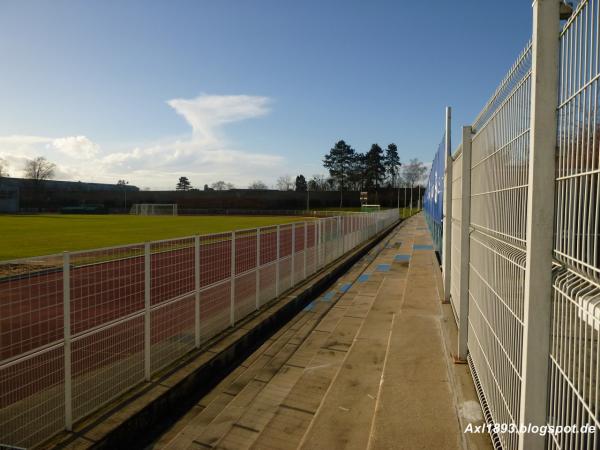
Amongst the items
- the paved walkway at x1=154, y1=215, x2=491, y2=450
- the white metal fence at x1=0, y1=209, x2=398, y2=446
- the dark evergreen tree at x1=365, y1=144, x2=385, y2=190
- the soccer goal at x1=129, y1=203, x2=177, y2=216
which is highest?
the dark evergreen tree at x1=365, y1=144, x2=385, y2=190

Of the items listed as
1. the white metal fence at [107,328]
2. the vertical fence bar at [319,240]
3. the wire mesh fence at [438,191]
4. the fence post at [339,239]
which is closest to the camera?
the white metal fence at [107,328]

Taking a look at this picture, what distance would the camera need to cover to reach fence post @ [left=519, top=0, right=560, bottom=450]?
207 cm

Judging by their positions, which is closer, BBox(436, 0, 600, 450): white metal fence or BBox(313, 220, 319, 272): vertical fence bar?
BBox(436, 0, 600, 450): white metal fence

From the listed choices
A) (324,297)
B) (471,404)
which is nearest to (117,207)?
(324,297)

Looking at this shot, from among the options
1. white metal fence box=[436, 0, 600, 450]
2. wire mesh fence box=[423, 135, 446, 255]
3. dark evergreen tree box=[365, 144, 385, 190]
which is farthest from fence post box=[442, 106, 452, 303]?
dark evergreen tree box=[365, 144, 385, 190]

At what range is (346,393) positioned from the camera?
4.58 metres

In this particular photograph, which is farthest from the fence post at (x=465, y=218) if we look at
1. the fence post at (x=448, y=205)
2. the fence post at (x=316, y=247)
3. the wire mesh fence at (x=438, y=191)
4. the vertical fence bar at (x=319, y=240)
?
the vertical fence bar at (x=319, y=240)

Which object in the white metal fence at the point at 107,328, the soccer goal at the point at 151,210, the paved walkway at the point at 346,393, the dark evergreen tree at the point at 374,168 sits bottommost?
the paved walkway at the point at 346,393

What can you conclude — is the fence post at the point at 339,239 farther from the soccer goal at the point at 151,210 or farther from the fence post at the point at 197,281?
the soccer goal at the point at 151,210

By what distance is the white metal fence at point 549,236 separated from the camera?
63.6 inches

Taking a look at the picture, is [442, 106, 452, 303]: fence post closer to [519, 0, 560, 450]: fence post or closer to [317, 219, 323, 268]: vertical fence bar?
[317, 219, 323, 268]: vertical fence bar

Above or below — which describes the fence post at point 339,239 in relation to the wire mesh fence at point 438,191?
below

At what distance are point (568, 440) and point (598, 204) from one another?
1.09m

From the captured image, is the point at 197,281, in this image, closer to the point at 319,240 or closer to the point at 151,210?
the point at 319,240
